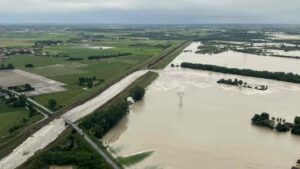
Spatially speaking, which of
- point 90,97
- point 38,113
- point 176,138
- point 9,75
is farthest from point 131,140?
point 9,75

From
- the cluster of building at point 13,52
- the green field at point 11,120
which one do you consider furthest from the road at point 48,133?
the cluster of building at point 13,52

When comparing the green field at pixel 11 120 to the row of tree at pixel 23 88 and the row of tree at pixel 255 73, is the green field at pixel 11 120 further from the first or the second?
the row of tree at pixel 255 73

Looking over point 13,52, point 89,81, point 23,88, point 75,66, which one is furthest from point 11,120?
point 13,52

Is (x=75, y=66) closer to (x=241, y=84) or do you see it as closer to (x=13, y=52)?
(x=13, y=52)

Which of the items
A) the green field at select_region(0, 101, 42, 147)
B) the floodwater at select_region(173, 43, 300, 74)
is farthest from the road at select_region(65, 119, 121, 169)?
the floodwater at select_region(173, 43, 300, 74)

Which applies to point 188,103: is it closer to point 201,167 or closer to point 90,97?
point 90,97
